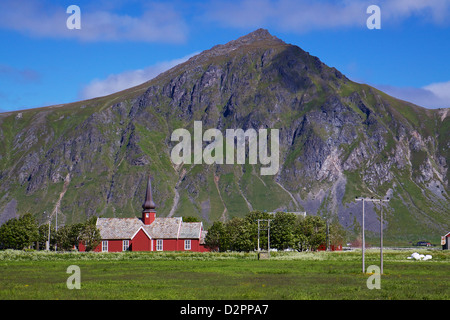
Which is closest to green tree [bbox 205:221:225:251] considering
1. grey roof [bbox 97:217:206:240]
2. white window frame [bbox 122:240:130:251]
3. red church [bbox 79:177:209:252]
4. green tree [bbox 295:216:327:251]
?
red church [bbox 79:177:209:252]

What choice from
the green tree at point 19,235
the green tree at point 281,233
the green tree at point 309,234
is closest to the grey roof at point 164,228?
the green tree at point 281,233

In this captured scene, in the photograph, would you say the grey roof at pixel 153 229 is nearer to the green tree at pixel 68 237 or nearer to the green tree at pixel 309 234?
the green tree at pixel 68 237

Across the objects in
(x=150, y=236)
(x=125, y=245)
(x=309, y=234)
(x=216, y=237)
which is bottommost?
(x=125, y=245)

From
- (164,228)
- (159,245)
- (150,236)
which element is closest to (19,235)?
(150,236)

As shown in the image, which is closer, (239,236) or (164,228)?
(239,236)

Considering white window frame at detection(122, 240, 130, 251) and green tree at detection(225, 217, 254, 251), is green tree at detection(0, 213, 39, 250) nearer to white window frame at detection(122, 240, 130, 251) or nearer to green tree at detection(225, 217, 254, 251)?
white window frame at detection(122, 240, 130, 251)

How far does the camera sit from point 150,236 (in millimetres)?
158375

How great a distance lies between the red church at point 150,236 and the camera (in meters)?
158

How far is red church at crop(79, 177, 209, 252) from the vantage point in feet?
518

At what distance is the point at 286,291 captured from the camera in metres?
42.7

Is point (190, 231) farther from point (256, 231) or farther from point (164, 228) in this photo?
point (256, 231)
